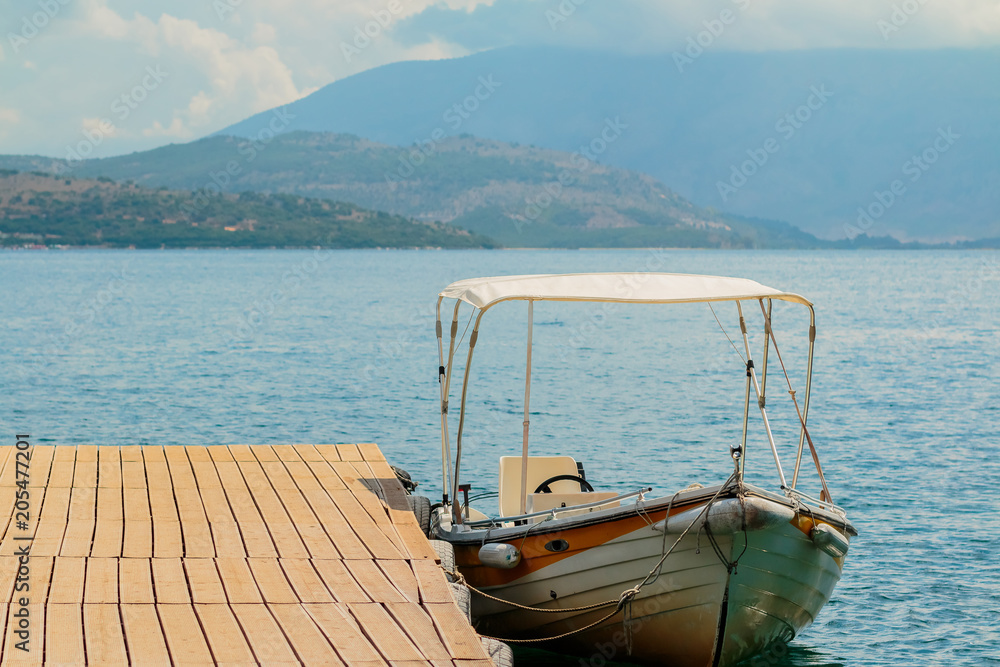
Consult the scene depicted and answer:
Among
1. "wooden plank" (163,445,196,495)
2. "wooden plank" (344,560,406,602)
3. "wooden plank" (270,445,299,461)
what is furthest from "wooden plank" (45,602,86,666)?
"wooden plank" (270,445,299,461)

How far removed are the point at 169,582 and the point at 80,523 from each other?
6.28ft

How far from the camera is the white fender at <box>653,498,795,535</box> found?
7773 mm

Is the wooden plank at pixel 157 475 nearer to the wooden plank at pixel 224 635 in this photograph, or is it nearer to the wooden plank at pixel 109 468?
the wooden plank at pixel 109 468

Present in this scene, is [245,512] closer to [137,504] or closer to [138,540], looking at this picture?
[137,504]

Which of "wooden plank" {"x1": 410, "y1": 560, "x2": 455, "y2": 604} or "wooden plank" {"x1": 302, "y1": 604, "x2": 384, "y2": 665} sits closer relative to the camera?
"wooden plank" {"x1": 302, "y1": 604, "x2": 384, "y2": 665}

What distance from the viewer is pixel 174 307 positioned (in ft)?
217

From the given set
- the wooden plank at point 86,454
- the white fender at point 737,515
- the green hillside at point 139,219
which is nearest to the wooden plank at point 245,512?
the wooden plank at point 86,454

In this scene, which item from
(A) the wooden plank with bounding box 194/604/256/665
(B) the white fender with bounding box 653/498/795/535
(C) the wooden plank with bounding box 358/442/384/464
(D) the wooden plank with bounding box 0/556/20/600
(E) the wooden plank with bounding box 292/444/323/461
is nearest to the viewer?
(A) the wooden plank with bounding box 194/604/256/665

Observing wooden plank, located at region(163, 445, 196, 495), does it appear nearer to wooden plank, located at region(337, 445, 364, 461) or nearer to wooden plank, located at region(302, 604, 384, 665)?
wooden plank, located at region(337, 445, 364, 461)

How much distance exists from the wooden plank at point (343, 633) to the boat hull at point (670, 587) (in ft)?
8.08

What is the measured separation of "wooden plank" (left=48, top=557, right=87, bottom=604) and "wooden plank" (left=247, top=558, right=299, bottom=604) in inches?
46.6

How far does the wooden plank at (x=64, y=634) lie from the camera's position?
5902mm

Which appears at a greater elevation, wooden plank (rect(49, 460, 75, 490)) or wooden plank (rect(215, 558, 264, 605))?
wooden plank (rect(215, 558, 264, 605))

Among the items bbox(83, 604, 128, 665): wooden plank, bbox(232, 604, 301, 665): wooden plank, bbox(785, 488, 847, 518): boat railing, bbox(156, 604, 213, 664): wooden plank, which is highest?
bbox(785, 488, 847, 518): boat railing
